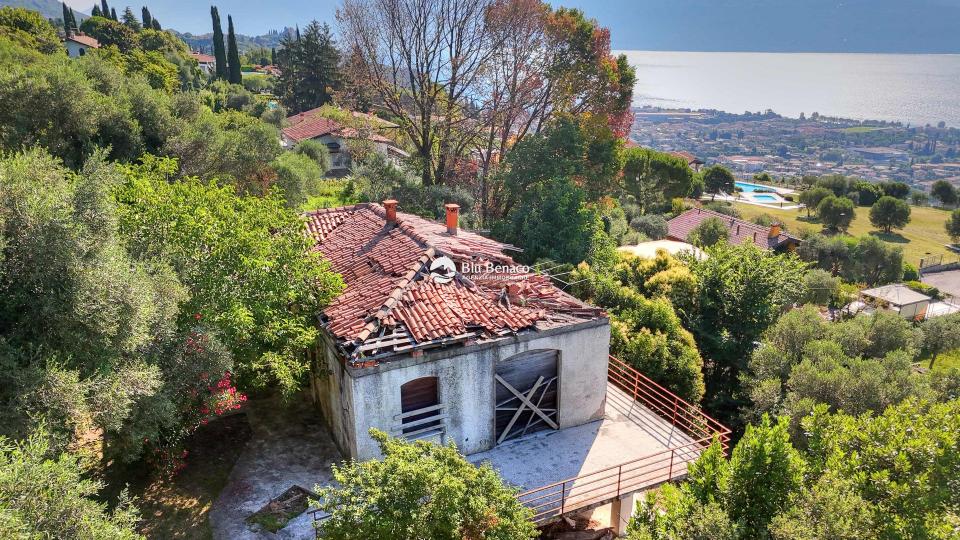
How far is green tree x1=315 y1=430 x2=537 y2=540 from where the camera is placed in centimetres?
844

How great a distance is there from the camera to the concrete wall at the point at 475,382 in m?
12.9

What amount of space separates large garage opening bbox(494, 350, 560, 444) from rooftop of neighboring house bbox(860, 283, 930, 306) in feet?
115

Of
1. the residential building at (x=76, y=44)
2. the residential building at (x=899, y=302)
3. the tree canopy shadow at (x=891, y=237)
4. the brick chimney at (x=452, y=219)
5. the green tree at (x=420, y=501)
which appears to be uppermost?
the residential building at (x=76, y=44)

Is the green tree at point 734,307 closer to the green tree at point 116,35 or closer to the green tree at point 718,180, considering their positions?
the green tree at point 718,180

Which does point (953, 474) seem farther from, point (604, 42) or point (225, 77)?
point (225, 77)

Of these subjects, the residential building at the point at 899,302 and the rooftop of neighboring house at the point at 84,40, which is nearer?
the residential building at the point at 899,302

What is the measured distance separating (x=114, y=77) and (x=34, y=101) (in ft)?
18.4

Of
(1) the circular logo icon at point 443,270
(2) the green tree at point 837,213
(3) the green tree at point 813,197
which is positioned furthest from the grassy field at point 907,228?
(1) the circular logo icon at point 443,270

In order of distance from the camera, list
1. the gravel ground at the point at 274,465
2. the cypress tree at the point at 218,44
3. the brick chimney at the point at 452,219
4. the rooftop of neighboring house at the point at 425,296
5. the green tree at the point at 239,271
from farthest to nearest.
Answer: the cypress tree at the point at 218,44
the brick chimney at the point at 452,219
the green tree at the point at 239,271
the rooftop of neighboring house at the point at 425,296
the gravel ground at the point at 274,465

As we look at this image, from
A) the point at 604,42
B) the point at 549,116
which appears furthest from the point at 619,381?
the point at 604,42

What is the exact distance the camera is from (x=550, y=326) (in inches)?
566


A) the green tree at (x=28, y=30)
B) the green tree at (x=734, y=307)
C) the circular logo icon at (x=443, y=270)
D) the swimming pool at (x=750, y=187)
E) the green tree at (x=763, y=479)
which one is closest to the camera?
the green tree at (x=763, y=479)

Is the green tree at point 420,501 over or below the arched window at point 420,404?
over

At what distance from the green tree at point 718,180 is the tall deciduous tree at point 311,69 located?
164 feet
